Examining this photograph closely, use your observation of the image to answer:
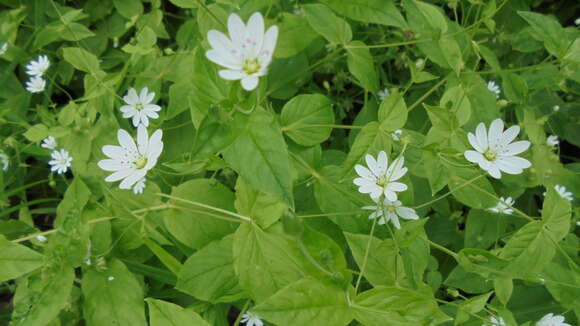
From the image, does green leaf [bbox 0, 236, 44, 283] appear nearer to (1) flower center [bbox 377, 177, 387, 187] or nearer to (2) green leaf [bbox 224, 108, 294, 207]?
(2) green leaf [bbox 224, 108, 294, 207]

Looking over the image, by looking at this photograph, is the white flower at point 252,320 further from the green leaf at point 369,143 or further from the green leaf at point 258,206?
the green leaf at point 369,143

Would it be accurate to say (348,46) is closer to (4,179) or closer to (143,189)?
(143,189)

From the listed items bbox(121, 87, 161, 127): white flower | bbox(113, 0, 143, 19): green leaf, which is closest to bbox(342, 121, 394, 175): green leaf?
bbox(121, 87, 161, 127): white flower

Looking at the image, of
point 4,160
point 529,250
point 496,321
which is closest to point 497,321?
point 496,321

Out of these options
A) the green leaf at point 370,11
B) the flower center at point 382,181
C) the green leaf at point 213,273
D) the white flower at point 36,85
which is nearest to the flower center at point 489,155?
the flower center at point 382,181

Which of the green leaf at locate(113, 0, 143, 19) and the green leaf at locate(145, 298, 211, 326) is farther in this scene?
the green leaf at locate(113, 0, 143, 19)

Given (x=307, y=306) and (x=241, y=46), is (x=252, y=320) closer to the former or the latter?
(x=307, y=306)

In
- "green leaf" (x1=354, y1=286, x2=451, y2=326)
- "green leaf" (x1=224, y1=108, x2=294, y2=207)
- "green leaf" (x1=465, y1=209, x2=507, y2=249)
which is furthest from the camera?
"green leaf" (x1=465, y1=209, x2=507, y2=249)

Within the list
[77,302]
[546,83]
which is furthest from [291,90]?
[77,302]
